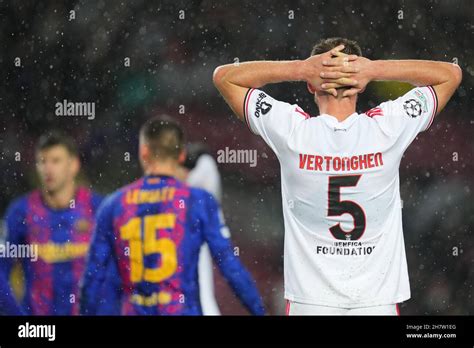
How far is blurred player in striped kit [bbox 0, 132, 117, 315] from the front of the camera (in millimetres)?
4613

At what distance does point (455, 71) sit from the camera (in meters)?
3.35

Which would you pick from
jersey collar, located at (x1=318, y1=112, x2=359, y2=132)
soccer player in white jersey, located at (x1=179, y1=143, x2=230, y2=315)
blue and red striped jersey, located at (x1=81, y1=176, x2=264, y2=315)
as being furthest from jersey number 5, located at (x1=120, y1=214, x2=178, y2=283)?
jersey collar, located at (x1=318, y1=112, x2=359, y2=132)

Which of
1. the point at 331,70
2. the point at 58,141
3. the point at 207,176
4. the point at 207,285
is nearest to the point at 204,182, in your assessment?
the point at 207,176

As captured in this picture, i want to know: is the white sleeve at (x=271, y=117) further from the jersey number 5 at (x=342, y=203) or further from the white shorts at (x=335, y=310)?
the white shorts at (x=335, y=310)

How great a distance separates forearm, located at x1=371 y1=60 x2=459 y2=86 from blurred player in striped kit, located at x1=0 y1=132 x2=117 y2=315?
2.05 metres

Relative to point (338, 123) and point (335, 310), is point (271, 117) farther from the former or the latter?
point (335, 310)

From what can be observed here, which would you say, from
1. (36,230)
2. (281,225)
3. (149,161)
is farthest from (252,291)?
(36,230)

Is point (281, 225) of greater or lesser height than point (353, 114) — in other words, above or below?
below

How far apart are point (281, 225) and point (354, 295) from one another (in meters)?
1.64

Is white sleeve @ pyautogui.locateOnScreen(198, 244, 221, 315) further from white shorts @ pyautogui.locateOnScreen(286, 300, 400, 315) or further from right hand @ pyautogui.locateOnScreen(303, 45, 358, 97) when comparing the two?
right hand @ pyautogui.locateOnScreen(303, 45, 358, 97)

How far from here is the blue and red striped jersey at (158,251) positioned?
446 centimetres

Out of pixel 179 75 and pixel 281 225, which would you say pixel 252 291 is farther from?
pixel 179 75

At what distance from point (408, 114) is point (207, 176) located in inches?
67.9

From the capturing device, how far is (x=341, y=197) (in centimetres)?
321
